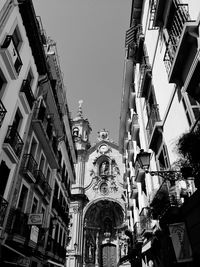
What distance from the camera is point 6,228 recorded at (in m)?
8.78

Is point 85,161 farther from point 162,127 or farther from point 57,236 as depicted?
point 162,127

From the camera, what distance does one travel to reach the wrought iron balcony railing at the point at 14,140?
30.9 ft

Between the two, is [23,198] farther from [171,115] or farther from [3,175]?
[171,115]

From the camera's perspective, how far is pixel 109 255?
2950 cm

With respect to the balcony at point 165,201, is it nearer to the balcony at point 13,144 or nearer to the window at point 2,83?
the balcony at point 13,144

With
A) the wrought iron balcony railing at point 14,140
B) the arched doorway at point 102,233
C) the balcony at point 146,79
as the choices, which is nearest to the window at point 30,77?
the wrought iron balcony railing at point 14,140

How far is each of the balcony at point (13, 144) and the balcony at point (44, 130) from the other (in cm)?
227

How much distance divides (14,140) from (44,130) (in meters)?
3.55

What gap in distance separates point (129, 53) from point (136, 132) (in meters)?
5.35

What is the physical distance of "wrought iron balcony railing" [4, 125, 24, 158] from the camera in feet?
30.9

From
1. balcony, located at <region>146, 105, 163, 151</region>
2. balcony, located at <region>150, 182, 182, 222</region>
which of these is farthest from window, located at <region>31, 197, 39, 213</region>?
balcony, located at <region>150, 182, 182, 222</region>

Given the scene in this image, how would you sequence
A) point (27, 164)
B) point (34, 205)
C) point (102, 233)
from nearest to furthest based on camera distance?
point (27, 164), point (34, 205), point (102, 233)

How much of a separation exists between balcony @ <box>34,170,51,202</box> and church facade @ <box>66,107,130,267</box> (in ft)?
45.9

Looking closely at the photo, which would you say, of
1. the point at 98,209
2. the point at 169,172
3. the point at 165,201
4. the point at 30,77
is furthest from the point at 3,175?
the point at 98,209
